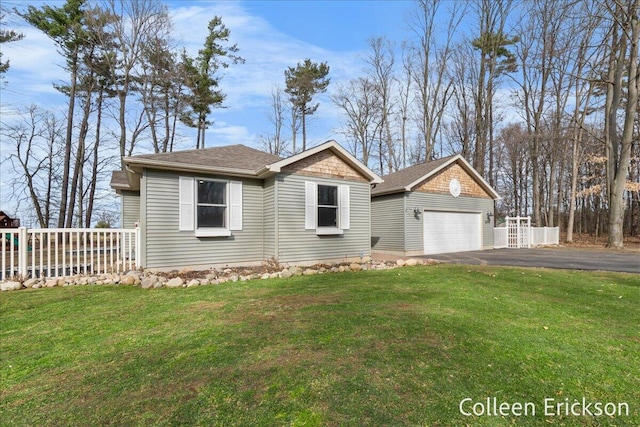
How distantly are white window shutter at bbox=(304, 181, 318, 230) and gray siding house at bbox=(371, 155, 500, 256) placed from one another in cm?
504

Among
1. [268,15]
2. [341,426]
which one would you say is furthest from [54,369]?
[268,15]

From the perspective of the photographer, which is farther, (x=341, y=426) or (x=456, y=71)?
(x=456, y=71)

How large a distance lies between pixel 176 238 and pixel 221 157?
→ 116 inches

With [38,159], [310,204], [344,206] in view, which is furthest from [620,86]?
[38,159]

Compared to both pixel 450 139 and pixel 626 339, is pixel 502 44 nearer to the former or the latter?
pixel 450 139

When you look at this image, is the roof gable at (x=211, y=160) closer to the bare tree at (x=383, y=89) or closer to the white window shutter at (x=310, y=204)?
the white window shutter at (x=310, y=204)

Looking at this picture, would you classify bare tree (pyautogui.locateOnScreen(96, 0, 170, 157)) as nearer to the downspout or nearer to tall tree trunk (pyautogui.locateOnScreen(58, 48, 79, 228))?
tall tree trunk (pyautogui.locateOnScreen(58, 48, 79, 228))

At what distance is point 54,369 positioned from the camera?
9.77ft

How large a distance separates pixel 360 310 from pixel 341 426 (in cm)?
261

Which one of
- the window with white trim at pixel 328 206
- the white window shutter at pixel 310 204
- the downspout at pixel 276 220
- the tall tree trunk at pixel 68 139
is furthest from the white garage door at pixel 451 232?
the tall tree trunk at pixel 68 139

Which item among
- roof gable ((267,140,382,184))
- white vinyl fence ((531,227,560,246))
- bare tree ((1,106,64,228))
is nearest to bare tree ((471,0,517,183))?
white vinyl fence ((531,227,560,246))

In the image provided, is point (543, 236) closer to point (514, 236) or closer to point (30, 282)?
point (514, 236)

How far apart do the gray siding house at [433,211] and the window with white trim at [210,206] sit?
7416 millimetres

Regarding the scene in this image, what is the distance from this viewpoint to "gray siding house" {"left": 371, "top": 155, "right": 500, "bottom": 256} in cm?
1388
